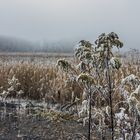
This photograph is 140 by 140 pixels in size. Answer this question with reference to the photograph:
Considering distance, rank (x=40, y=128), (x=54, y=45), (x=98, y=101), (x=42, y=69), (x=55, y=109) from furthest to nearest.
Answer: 1. (x=54, y=45)
2. (x=42, y=69)
3. (x=55, y=109)
4. (x=98, y=101)
5. (x=40, y=128)

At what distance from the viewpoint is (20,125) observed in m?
7.42

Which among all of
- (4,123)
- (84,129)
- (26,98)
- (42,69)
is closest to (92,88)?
(84,129)

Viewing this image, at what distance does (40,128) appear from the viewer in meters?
7.24

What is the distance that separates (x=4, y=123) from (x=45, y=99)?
8.62ft

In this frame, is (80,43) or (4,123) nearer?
(80,43)

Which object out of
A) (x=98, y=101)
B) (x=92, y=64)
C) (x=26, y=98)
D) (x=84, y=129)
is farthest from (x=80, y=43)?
(x=26, y=98)

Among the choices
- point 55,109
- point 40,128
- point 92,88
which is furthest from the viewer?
point 55,109

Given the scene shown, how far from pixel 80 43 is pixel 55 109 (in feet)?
14.1

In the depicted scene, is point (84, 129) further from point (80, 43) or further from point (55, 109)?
point (80, 43)

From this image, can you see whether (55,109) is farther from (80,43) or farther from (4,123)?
(80,43)

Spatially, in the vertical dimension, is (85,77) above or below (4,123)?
above

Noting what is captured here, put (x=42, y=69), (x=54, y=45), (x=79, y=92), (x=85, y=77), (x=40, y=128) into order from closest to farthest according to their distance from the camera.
→ (x=85, y=77) < (x=40, y=128) < (x=79, y=92) < (x=42, y=69) < (x=54, y=45)

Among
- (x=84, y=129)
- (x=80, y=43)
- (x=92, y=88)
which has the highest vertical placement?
(x=80, y=43)

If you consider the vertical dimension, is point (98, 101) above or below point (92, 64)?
below
